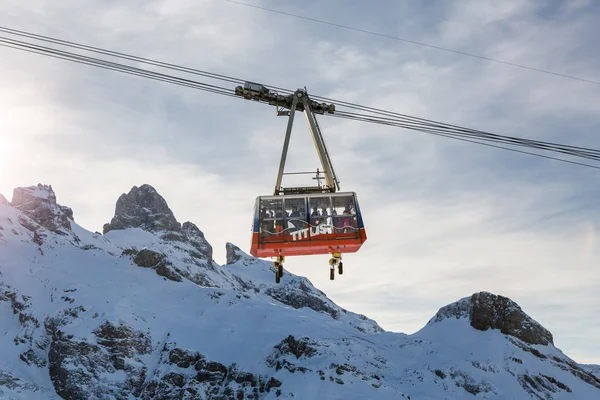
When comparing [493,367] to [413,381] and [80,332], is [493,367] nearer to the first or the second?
[413,381]

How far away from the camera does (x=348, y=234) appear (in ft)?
92.3

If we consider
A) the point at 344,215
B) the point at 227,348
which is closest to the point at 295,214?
the point at 344,215

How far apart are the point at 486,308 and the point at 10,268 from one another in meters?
134

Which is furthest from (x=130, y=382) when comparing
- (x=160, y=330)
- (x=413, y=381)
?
(x=413, y=381)

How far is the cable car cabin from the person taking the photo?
28.1 meters

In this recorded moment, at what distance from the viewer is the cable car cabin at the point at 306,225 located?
28.1 m

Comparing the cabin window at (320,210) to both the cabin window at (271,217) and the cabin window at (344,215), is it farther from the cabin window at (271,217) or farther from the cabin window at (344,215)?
the cabin window at (271,217)

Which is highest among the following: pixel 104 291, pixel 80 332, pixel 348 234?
pixel 104 291

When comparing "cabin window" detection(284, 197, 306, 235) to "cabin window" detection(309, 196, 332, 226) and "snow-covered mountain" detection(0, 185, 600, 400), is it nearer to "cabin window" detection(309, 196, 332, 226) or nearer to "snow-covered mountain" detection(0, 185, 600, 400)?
"cabin window" detection(309, 196, 332, 226)

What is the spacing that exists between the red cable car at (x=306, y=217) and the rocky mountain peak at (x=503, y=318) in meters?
139

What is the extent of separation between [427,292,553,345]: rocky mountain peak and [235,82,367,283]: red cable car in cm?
13889

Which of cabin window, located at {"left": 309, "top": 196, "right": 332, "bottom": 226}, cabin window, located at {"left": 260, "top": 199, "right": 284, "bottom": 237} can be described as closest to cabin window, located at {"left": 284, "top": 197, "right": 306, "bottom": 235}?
cabin window, located at {"left": 260, "top": 199, "right": 284, "bottom": 237}

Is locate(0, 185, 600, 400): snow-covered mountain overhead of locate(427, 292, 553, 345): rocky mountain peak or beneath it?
beneath

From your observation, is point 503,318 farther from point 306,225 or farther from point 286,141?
point 286,141
